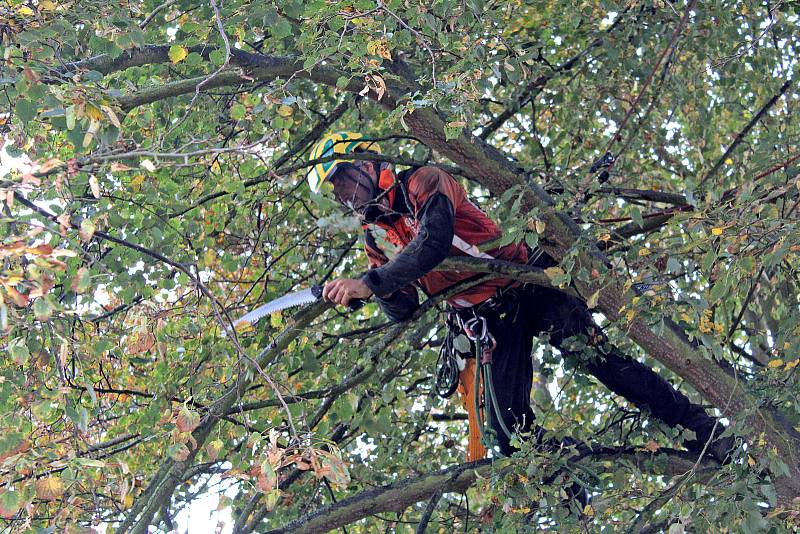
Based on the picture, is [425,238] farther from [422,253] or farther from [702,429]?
[702,429]

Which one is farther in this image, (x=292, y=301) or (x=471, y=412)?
(x=471, y=412)

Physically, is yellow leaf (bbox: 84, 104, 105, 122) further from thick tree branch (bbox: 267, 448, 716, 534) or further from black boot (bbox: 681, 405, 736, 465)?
black boot (bbox: 681, 405, 736, 465)

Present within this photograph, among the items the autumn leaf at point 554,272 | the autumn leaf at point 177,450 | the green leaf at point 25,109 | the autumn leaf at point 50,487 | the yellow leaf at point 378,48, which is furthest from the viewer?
the autumn leaf at point 554,272

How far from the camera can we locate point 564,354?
14.5ft

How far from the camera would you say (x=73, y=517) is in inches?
127

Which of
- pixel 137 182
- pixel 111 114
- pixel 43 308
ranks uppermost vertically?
pixel 137 182

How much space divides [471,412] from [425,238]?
122 centimetres

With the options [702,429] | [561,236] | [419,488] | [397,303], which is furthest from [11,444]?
[702,429]

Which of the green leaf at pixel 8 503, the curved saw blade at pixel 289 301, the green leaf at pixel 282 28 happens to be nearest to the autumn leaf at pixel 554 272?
the curved saw blade at pixel 289 301

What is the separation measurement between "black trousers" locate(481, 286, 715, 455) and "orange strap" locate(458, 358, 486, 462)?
0.43ft

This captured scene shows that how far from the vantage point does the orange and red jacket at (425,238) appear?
3982 mm

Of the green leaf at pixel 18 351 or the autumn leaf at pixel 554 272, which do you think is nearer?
the green leaf at pixel 18 351

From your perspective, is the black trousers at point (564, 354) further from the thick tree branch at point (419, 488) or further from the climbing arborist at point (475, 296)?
the thick tree branch at point (419, 488)

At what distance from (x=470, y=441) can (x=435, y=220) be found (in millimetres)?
1319
